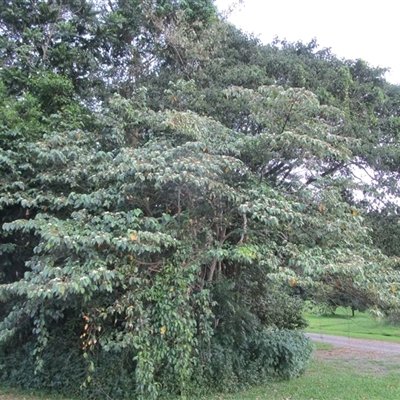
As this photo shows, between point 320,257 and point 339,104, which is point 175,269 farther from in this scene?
point 339,104

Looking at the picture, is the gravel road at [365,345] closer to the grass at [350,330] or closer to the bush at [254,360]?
the grass at [350,330]

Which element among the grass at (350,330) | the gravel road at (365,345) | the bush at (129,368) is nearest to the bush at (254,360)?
the bush at (129,368)

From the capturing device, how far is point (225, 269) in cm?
834

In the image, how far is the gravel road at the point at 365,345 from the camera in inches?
587

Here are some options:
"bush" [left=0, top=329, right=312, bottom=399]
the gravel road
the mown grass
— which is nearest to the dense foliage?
"bush" [left=0, top=329, right=312, bottom=399]

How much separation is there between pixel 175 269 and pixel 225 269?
206cm

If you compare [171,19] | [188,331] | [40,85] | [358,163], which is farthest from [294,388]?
[171,19]

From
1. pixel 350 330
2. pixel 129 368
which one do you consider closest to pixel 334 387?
pixel 129 368

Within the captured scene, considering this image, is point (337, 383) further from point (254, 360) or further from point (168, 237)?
point (168, 237)

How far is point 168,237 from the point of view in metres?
5.96

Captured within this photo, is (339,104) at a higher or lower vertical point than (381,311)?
higher

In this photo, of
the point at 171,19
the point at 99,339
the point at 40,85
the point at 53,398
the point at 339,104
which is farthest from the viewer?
the point at 171,19

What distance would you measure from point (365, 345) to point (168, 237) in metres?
13.5

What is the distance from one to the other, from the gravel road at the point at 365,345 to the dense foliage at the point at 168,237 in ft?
19.5
